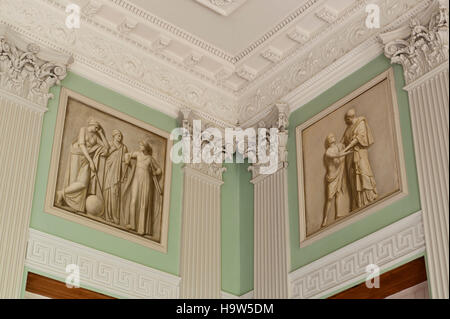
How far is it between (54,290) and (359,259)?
332cm

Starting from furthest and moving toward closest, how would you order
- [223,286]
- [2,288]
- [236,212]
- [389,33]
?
1. [236,212]
2. [223,286]
3. [389,33]
4. [2,288]

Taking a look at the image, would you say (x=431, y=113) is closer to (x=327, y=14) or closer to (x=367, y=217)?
(x=367, y=217)

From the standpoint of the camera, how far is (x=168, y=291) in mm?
9391

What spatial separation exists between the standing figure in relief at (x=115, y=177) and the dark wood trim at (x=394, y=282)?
8.97 ft

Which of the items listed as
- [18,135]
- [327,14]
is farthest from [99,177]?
[327,14]

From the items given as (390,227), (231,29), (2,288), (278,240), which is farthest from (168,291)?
(231,29)

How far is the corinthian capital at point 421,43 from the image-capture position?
8.53 meters

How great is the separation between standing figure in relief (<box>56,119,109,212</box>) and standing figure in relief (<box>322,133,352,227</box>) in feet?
A: 8.85

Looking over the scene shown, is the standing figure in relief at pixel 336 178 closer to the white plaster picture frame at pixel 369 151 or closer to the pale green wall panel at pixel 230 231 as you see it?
the white plaster picture frame at pixel 369 151

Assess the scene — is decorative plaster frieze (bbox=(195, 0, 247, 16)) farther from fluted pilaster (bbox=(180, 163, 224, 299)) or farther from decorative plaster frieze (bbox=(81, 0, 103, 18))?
fluted pilaster (bbox=(180, 163, 224, 299))

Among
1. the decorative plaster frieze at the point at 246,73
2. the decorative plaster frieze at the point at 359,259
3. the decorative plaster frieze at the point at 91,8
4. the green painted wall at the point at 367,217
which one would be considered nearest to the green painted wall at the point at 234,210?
the green painted wall at the point at 367,217
